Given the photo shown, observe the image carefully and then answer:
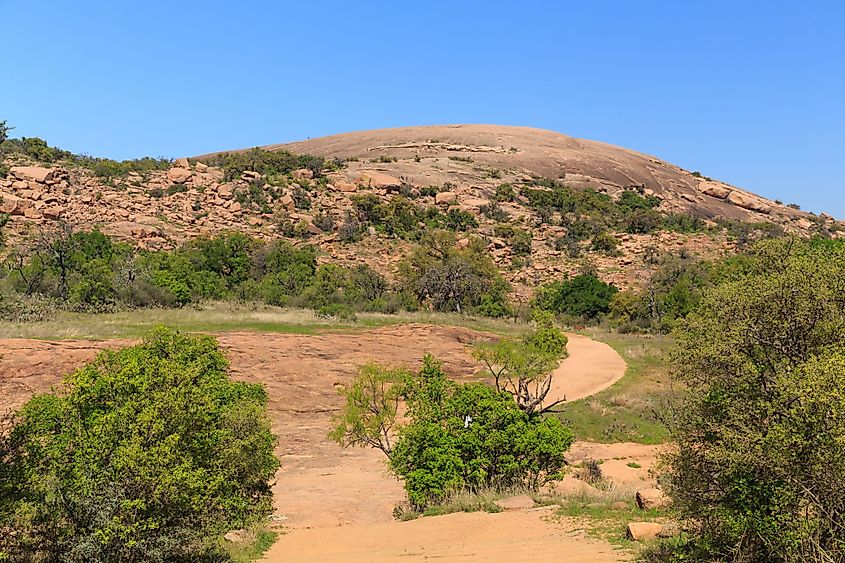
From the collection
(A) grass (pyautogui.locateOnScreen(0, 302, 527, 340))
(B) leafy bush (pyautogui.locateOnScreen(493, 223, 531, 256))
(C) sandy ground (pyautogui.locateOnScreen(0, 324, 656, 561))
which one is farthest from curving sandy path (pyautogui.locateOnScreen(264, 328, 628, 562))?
(B) leafy bush (pyautogui.locateOnScreen(493, 223, 531, 256))

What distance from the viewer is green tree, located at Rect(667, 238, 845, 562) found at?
736 cm

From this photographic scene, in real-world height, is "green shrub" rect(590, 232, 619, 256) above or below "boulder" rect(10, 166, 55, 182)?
below

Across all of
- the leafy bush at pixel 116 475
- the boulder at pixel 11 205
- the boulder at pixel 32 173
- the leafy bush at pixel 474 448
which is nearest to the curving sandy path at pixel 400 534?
the leafy bush at pixel 474 448

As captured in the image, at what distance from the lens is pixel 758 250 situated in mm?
14820

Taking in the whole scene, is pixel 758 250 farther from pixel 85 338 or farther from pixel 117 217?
pixel 117 217

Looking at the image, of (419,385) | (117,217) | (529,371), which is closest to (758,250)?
(529,371)

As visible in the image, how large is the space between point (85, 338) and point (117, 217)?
3250 cm

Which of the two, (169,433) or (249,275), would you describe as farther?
(249,275)

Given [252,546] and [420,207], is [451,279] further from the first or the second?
[252,546]

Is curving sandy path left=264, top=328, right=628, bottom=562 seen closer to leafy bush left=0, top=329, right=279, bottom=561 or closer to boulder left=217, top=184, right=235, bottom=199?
leafy bush left=0, top=329, right=279, bottom=561

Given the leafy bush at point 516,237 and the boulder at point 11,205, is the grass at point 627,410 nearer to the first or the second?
the leafy bush at point 516,237

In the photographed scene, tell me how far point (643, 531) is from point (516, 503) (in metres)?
3.42

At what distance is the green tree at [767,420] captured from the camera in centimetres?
736

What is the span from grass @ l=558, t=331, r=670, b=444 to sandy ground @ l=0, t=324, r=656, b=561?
0.85m
